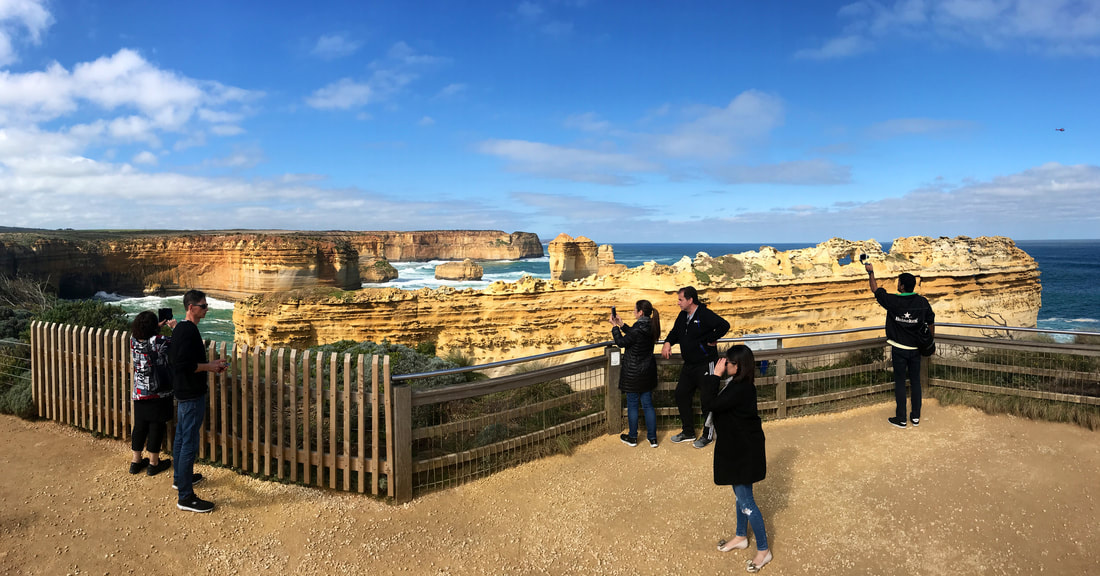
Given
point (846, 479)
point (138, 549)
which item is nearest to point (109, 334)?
point (138, 549)

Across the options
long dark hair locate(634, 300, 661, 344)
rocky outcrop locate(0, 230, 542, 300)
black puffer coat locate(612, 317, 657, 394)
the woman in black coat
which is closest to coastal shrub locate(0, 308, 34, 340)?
black puffer coat locate(612, 317, 657, 394)

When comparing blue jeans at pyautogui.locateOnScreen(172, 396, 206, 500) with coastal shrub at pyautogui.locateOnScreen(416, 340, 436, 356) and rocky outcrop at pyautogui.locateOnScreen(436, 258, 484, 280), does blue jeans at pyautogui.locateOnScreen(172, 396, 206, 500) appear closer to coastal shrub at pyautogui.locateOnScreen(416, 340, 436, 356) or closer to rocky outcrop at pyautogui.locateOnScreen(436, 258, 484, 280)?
coastal shrub at pyautogui.locateOnScreen(416, 340, 436, 356)

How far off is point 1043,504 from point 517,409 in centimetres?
494

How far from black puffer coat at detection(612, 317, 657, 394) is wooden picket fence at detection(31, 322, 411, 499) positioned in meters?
2.63

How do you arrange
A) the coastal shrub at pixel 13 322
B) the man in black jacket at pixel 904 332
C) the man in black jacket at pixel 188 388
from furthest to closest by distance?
the coastal shrub at pixel 13 322 → the man in black jacket at pixel 904 332 → the man in black jacket at pixel 188 388

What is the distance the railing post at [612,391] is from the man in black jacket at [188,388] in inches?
159

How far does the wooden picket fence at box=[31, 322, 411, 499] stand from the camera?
4.86 meters

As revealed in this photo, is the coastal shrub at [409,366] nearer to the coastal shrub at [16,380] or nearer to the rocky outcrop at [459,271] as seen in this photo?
the coastal shrub at [16,380]

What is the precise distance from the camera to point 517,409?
18.2ft

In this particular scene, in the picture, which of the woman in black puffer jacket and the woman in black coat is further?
the woman in black puffer jacket

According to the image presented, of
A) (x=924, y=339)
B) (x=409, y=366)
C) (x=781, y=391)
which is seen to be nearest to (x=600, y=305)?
(x=409, y=366)

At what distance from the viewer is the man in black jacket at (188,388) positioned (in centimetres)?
461

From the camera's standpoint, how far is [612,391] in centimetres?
647

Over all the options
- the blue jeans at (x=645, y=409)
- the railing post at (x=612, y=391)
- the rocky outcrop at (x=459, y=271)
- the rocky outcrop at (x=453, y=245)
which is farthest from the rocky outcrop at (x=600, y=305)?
the rocky outcrop at (x=453, y=245)
